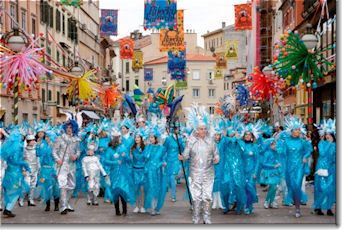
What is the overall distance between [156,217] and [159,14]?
1603 cm

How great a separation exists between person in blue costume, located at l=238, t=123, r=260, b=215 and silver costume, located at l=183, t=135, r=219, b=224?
1.61 m

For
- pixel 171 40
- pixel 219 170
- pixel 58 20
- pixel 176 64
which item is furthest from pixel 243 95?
pixel 219 170

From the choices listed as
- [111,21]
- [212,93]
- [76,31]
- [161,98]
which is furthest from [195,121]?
[212,93]

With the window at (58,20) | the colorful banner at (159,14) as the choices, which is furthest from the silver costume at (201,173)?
the window at (58,20)

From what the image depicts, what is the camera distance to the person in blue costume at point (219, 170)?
41.7 ft

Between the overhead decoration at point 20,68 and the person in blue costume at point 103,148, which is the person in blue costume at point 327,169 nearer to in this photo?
the person in blue costume at point 103,148

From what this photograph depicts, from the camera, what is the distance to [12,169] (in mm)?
12000

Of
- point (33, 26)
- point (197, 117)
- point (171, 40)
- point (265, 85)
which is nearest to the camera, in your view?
point (197, 117)

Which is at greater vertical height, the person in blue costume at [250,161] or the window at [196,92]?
the window at [196,92]

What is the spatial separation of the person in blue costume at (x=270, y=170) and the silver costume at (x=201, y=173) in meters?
2.71

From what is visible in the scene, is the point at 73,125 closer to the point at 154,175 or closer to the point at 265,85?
the point at 154,175

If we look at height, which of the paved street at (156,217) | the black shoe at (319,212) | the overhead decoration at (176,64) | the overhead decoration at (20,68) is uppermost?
the overhead decoration at (176,64)

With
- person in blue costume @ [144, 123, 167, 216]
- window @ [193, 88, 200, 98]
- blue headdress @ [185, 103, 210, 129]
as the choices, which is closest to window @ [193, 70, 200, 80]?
window @ [193, 88, 200, 98]

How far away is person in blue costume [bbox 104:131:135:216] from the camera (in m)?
12.4
